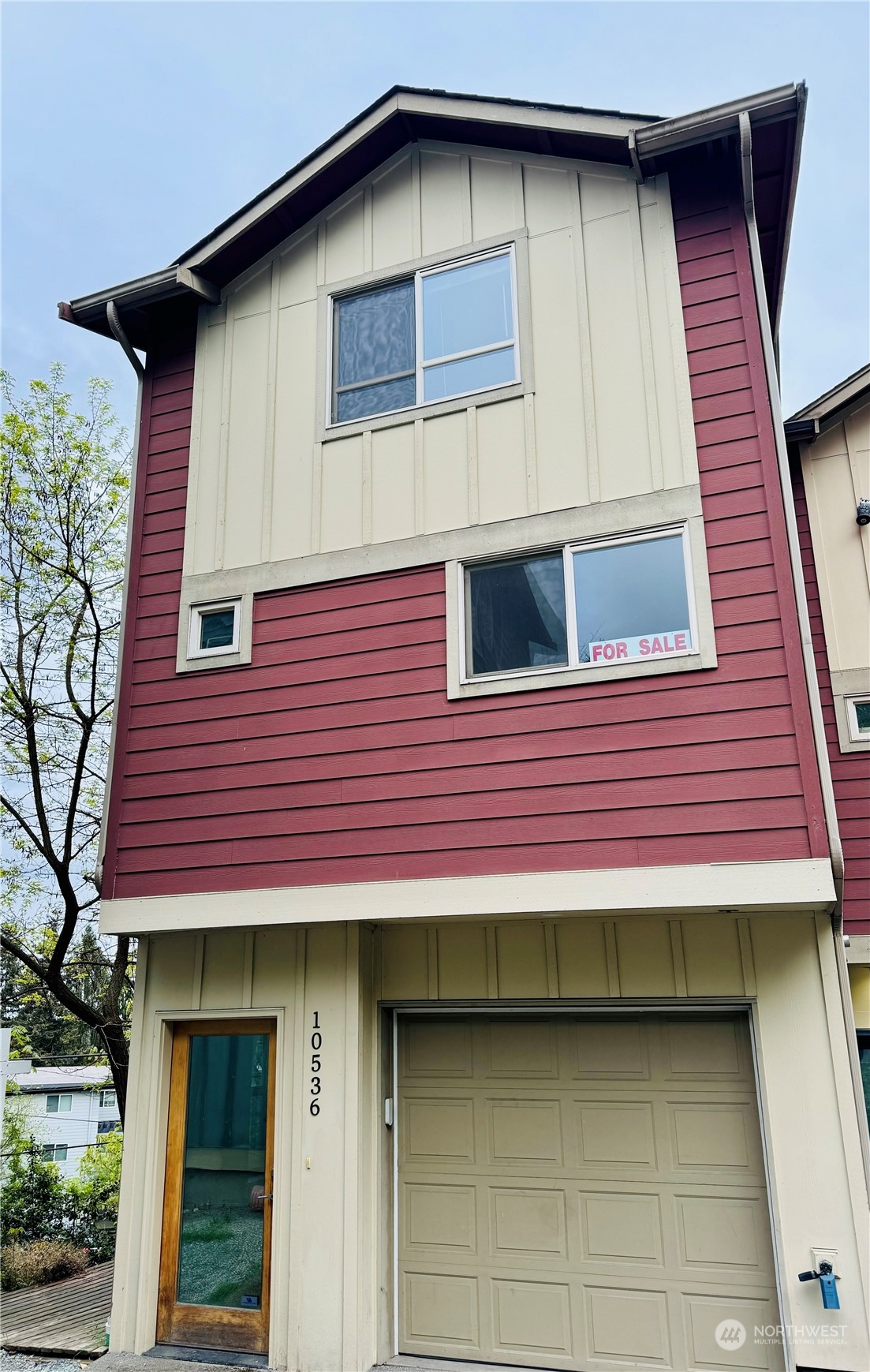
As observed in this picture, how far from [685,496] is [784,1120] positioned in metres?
3.94

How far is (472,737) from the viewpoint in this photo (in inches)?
265

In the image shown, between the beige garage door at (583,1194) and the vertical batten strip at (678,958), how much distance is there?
0.31m

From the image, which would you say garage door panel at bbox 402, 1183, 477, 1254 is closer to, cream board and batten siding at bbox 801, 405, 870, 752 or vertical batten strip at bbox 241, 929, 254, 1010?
vertical batten strip at bbox 241, 929, 254, 1010

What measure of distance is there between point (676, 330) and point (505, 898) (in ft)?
13.4

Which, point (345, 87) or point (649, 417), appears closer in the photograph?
point (649, 417)

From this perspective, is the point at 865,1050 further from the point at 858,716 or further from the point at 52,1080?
the point at 52,1080

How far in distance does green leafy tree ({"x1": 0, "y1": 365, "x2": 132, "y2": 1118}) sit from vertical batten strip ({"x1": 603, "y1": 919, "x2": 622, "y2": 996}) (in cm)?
867

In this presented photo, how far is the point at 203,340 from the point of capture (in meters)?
8.66

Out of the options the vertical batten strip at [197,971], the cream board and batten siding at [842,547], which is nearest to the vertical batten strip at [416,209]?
the cream board and batten siding at [842,547]

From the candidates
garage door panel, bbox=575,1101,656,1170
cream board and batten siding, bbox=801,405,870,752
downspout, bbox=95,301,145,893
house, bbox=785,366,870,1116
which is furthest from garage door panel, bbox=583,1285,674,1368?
cream board and batten siding, bbox=801,405,870,752

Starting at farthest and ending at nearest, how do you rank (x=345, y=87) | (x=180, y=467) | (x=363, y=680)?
(x=345, y=87) → (x=180, y=467) → (x=363, y=680)

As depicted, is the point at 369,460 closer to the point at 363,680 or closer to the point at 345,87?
the point at 363,680

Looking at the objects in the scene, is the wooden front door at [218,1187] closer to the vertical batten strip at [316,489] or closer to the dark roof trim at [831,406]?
the vertical batten strip at [316,489]

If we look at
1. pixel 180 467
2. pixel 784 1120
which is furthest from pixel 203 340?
pixel 784 1120
